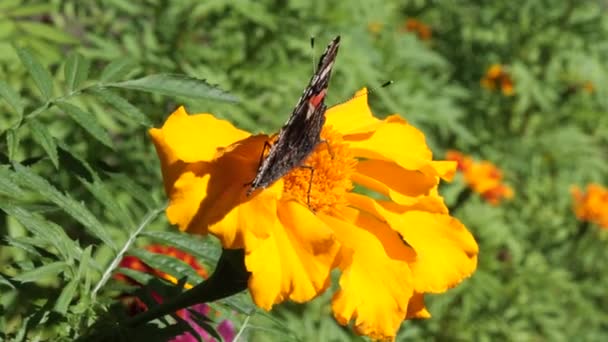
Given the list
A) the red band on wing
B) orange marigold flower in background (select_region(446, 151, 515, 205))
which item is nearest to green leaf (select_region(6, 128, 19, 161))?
the red band on wing

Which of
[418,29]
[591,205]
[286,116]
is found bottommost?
[591,205]

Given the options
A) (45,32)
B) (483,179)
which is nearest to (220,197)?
→ (45,32)

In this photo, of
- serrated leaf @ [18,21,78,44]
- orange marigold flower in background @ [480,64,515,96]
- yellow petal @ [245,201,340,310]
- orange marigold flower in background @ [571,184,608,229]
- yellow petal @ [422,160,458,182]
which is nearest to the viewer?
yellow petal @ [245,201,340,310]

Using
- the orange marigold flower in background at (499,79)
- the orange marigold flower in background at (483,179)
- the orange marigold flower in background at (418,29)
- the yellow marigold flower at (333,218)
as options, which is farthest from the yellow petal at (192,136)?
the orange marigold flower in background at (418,29)

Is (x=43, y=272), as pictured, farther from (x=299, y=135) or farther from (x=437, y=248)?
(x=437, y=248)

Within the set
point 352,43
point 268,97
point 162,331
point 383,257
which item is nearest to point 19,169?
point 162,331

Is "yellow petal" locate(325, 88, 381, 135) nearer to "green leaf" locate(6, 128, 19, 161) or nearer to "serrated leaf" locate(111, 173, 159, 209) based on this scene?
"serrated leaf" locate(111, 173, 159, 209)
